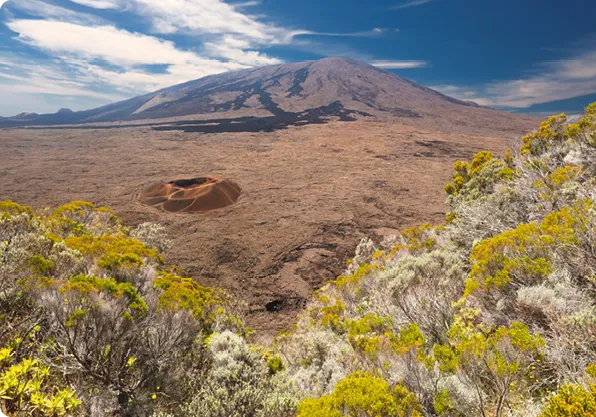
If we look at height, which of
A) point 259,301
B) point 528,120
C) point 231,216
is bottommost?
point 259,301

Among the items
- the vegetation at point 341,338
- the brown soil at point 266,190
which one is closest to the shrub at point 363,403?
the vegetation at point 341,338

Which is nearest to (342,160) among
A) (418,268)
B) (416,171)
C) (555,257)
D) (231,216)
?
(416,171)

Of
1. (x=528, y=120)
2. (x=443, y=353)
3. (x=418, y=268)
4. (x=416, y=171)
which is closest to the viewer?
(x=443, y=353)

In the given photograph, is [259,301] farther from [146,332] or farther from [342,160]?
[342,160]

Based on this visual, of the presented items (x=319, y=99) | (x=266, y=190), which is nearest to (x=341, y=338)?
(x=266, y=190)

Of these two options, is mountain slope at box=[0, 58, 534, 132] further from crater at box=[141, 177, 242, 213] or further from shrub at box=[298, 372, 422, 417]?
shrub at box=[298, 372, 422, 417]

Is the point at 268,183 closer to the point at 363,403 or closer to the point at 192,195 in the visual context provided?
the point at 192,195
